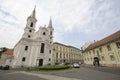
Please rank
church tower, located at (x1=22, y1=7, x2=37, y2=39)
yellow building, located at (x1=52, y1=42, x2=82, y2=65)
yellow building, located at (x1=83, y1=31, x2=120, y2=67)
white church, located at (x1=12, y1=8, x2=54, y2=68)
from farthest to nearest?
1. yellow building, located at (x1=52, y1=42, x2=82, y2=65)
2. church tower, located at (x1=22, y1=7, x2=37, y2=39)
3. white church, located at (x1=12, y1=8, x2=54, y2=68)
4. yellow building, located at (x1=83, y1=31, x2=120, y2=67)

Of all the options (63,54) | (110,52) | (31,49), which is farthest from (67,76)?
(63,54)

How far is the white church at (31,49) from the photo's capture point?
3128 centimetres

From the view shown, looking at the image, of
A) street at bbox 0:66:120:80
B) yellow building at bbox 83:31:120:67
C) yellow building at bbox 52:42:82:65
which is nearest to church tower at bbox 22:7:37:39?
yellow building at bbox 52:42:82:65

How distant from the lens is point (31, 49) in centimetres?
3494

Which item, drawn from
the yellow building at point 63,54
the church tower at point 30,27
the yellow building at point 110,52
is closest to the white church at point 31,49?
the church tower at point 30,27

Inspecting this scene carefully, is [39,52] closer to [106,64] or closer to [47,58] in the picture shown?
[47,58]

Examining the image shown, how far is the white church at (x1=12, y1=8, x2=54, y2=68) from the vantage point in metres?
31.3

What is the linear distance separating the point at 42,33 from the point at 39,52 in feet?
31.9

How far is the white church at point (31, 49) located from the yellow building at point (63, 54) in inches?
528

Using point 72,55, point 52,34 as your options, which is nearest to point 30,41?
point 52,34

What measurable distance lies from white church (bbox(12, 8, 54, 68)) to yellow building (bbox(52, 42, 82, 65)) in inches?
528

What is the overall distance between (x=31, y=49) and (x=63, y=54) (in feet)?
92.1

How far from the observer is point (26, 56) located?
32500mm

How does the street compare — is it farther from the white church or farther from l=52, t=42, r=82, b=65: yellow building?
l=52, t=42, r=82, b=65: yellow building
